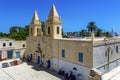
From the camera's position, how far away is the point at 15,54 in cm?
3497

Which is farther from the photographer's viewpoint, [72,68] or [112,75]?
[72,68]

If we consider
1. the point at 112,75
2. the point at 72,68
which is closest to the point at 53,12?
the point at 72,68

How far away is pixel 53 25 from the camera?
24.7 meters

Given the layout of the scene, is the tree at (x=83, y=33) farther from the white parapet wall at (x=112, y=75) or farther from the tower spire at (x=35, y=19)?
the white parapet wall at (x=112, y=75)

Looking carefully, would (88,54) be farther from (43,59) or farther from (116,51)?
(43,59)

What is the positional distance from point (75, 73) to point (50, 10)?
13228 mm

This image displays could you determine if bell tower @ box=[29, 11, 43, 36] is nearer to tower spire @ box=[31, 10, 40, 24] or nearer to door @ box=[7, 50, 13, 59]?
tower spire @ box=[31, 10, 40, 24]

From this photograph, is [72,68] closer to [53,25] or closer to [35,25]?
[53,25]

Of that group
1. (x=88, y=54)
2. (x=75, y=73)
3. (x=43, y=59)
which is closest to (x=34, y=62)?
(x=43, y=59)

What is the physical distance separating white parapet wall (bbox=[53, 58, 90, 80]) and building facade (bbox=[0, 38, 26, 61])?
14.8m

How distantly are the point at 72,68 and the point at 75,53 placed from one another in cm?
241

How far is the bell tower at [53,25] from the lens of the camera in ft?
80.9

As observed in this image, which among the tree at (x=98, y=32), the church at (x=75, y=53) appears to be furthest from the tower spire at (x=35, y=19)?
the tree at (x=98, y=32)

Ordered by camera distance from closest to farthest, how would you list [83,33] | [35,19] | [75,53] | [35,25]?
[75,53]
[35,25]
[35,19]
[83,33]
